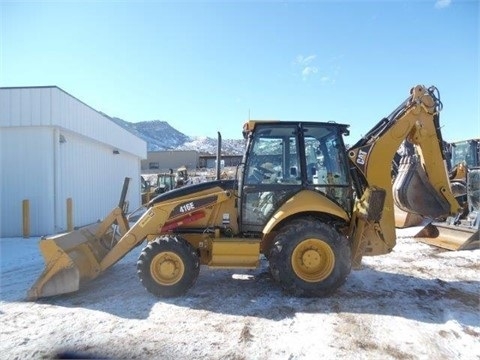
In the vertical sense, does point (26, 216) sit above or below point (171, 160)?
below

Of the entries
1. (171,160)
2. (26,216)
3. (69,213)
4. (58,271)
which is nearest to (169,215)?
(58,271)

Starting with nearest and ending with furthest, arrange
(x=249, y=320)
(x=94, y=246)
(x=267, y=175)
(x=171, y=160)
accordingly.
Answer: (x=249, y=320) → (x=267, y=175) → (x=94, y=246) → (x=171, y=160)

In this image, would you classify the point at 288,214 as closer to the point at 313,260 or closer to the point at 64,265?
the point at 313,260

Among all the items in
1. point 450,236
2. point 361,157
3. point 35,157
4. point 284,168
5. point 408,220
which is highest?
point 35,157

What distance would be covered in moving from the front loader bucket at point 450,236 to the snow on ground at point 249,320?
1.80 metres

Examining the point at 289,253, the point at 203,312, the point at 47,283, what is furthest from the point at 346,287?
the point at 47,283

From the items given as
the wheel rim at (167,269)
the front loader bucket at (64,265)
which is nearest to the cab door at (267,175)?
the wheel rim at (167,269)

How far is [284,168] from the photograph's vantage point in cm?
606

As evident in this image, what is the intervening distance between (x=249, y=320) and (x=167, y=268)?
150 cm

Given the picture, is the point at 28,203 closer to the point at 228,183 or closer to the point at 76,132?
the point at 76,132

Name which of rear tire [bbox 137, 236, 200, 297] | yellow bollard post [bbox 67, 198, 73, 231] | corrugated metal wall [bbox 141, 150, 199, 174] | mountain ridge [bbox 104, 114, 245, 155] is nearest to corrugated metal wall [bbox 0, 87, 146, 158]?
yellow bollard post [bbox 67, 198, 73, 231]

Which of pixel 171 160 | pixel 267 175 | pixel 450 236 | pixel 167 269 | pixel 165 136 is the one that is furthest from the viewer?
pixel 165 136

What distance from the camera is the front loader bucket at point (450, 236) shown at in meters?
8.57

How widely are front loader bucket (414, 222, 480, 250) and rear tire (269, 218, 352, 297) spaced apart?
4482 mm
